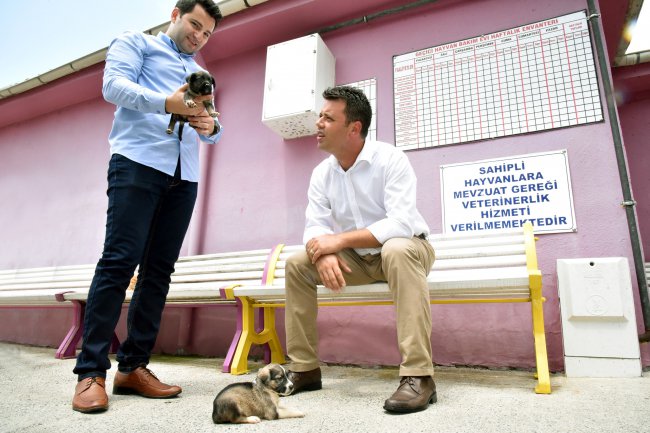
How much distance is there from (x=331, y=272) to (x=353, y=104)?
73 cm

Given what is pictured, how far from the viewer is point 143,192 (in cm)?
148

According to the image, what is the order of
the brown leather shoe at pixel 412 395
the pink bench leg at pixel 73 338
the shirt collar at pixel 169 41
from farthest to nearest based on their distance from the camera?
1. the pink bench leg at pixel 73 338
2. the shirt collar at pixel 169 41
3. the brown leather shoe at pixel 412 395

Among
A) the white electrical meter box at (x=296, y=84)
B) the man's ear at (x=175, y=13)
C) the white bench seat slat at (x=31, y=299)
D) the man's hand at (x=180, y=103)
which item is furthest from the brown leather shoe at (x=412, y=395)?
the white bench seat slat at (x=31, y=299)

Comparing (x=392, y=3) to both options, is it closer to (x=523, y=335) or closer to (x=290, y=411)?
(x=523, y=335)

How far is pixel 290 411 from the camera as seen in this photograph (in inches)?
49.6

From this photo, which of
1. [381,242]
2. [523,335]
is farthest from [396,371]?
[381,242]

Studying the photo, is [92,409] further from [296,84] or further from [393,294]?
[296,84]

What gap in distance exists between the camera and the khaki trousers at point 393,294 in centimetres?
135

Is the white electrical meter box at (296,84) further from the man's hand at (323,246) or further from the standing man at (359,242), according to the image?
the man's hand at (323,246)

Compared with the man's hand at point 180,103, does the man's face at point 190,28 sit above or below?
above

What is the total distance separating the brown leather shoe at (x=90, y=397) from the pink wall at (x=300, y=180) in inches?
54.7

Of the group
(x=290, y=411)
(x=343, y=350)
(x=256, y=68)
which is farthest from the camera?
(x=256, y=68)

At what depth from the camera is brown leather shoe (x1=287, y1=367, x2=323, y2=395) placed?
1560 mm

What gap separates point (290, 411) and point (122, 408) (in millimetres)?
546
